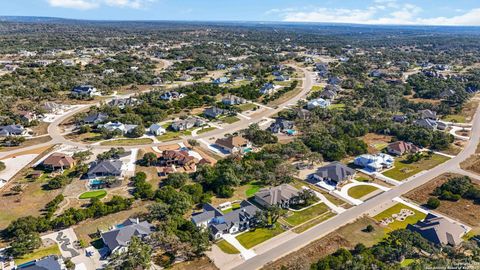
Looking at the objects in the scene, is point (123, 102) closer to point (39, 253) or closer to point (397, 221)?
point (39, 253)

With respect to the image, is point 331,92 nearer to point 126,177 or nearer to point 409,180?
point 409,180

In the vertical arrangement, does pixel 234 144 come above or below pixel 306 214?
above

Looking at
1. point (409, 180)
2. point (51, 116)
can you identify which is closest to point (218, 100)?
point (51, 116)

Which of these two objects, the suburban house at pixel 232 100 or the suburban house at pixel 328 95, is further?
the suburban house at pixel 328 95

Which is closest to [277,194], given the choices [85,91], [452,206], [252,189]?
[252,189]

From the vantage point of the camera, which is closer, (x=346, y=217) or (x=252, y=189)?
(x=346, y=217)

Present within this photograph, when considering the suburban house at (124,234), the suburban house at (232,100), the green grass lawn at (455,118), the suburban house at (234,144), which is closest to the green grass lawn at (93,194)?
the suburban house at (124,234)

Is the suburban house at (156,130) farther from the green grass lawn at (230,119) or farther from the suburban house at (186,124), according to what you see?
the green grass lawn at (230,119)
